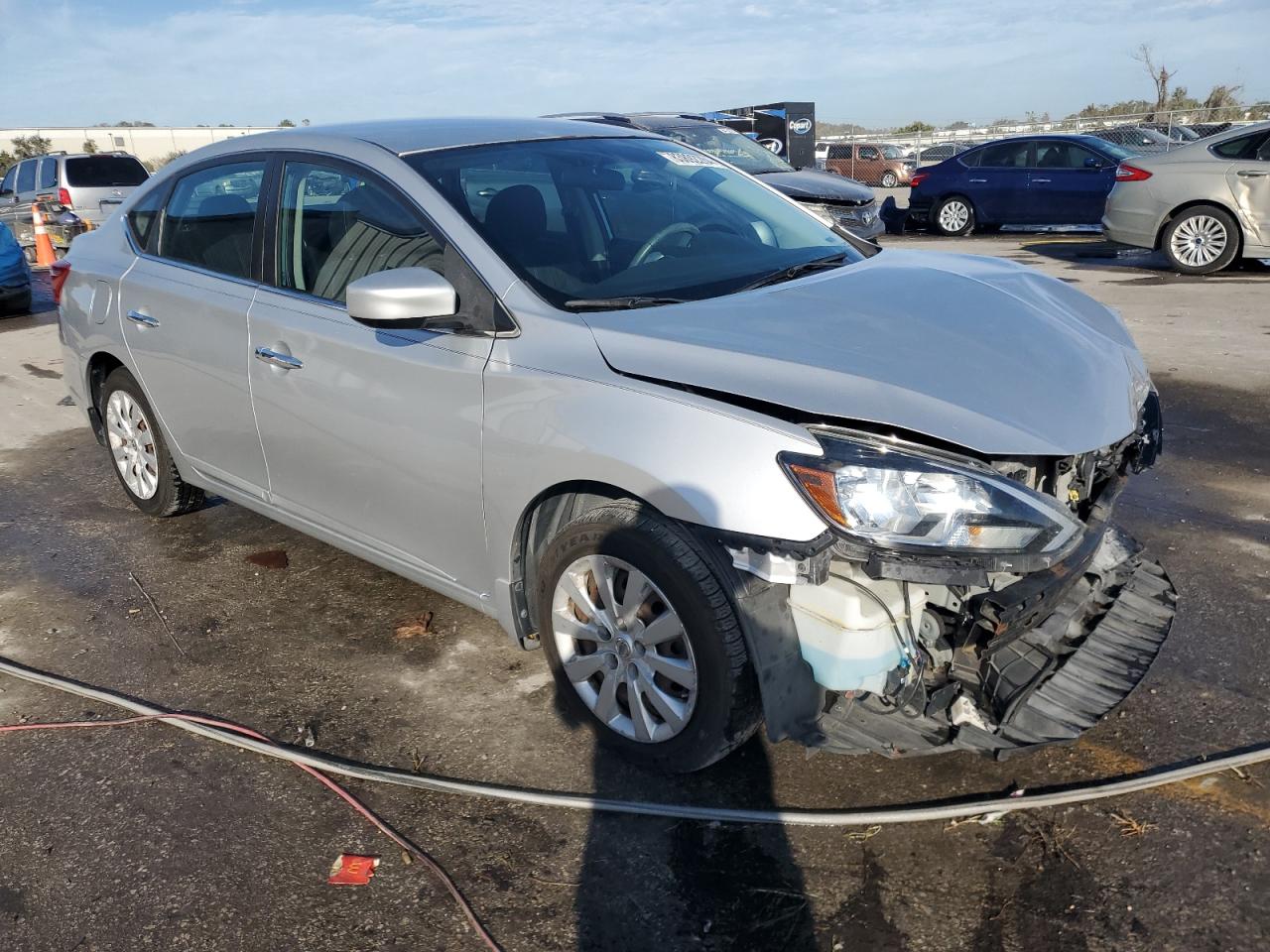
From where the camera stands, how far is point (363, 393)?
140 inches

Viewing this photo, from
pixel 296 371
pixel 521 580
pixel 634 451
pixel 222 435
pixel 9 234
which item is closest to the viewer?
pixel 634 451

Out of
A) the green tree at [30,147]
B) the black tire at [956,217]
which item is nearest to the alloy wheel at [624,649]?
the black tire at [956,217]

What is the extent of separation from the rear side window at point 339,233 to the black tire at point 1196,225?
34.8 feet

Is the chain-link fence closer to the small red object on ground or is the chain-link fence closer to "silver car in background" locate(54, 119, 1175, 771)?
"silver car in background" locate(54, 119, 1175, 771)

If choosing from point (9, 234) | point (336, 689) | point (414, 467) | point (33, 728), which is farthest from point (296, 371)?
point (9, 234)

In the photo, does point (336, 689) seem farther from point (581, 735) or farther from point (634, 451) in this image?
point (634, 451)

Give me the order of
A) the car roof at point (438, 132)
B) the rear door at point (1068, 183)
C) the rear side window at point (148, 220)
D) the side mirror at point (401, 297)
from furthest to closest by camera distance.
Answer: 1. the rear door at point (1068, 183)
2. the rear side window at point (148, 220)
3. the car roof at point (438, 132)
4. the side mirror at point (401, 297)

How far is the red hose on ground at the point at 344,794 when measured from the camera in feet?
8.53

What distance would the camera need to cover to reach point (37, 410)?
7.95 metres

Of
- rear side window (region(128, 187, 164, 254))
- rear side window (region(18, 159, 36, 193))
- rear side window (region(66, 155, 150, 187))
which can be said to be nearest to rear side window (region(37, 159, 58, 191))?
rear side window (region(66, 155, 150, 187))

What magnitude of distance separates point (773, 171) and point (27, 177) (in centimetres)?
1328

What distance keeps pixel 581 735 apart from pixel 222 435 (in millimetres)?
2088

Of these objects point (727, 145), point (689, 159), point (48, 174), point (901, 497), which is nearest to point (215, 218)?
point (689, 159)

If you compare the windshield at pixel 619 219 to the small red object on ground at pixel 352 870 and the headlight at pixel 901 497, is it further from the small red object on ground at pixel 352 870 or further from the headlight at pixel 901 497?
the small red object on ground at pixel 352 870
